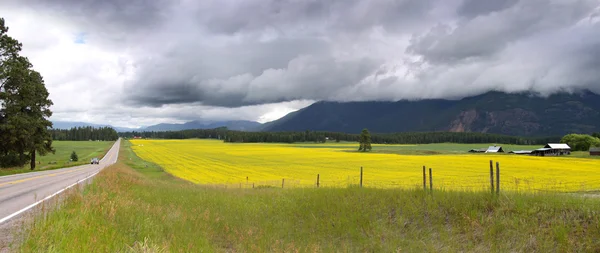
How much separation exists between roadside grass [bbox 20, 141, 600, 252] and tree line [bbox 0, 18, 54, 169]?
1285 inches

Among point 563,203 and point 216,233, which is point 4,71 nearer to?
point 216,233

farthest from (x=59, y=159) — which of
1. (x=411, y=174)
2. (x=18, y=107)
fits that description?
(x=411, y=174)

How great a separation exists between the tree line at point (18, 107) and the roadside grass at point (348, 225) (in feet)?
107

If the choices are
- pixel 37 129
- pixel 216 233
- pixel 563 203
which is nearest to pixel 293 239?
pixel 216 233

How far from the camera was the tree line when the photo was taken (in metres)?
34.5

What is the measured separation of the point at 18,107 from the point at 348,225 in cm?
4042

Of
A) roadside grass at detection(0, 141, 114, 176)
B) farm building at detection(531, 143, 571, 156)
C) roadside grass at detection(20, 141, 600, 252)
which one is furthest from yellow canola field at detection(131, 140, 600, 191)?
farm building at detection(531, 143, 571, 156)

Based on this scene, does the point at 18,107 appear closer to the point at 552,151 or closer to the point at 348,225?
the point at 348,225

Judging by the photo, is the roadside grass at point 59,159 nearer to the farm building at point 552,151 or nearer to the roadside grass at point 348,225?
the roadside grass at point 348,225

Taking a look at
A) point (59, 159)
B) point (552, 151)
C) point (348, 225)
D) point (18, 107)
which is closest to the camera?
point (348, 225)

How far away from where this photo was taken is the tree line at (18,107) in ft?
113

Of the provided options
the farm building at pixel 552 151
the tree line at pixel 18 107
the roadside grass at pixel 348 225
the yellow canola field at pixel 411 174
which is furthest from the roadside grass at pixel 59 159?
the farm building at pixel 552 151

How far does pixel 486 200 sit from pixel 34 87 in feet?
149

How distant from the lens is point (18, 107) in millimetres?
35719
